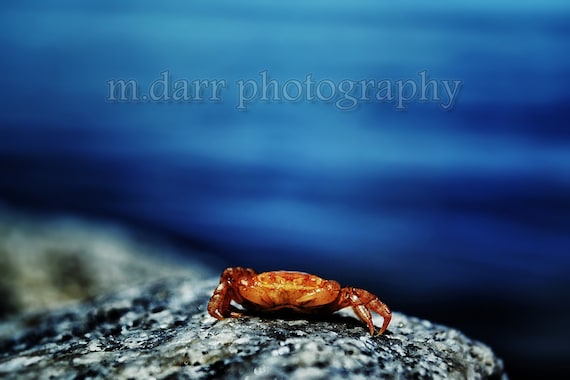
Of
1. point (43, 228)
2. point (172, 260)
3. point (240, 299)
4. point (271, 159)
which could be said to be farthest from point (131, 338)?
point (271, 159)

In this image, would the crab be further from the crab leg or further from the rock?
the rock

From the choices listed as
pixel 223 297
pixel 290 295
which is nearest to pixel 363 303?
pixel 290 295

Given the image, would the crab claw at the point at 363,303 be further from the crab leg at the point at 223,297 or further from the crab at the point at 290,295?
the crab leg at the point at 223,297

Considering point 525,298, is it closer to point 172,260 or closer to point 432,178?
point 432,178

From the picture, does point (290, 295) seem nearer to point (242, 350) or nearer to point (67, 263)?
point (242, 350)

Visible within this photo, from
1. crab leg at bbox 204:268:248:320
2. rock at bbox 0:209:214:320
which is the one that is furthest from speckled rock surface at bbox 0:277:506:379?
rock at bbox 0:209:214:320

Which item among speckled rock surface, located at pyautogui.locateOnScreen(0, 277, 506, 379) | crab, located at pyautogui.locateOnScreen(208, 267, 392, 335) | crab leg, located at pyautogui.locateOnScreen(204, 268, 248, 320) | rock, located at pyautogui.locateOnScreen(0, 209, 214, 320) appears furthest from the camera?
rock, located at pyautogui.locateOnScreen(0, 209, 214, 320)

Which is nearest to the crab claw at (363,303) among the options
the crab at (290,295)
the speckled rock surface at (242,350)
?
the crab at (290,295)
